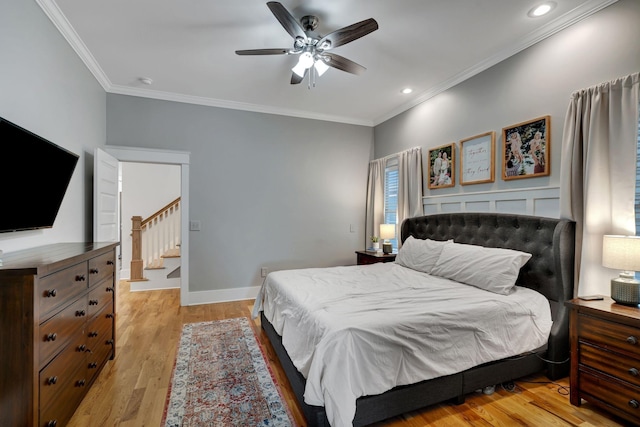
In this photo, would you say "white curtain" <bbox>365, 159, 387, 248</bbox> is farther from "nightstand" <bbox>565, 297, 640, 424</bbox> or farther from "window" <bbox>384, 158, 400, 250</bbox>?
"nightstand" <bbox>565, 297, 640, 424</bbox>

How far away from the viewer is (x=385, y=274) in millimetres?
3162

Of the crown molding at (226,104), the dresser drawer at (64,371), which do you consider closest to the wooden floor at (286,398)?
the dresser drawer at (64,371)

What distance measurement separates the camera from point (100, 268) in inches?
91.6

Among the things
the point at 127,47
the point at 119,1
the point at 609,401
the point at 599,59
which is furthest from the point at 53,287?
the point at 599,59

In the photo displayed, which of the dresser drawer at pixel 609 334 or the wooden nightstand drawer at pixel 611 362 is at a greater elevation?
the dresser drawer at pixel 609 334

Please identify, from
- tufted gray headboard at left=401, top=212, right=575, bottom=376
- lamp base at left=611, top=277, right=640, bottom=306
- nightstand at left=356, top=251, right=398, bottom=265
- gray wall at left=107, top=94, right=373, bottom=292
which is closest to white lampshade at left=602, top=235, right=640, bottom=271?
lamp base at left=611, top=277, right=640, bottom=306

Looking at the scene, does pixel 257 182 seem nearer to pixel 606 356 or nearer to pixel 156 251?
pixel 156 251

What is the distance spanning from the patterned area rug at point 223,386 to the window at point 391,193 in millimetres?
2842

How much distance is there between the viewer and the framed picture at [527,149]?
263 cm

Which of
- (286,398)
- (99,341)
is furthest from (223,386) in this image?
(99,341)

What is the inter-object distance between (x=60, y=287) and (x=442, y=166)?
12.6ft

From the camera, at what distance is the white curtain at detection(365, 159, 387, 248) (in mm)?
4902

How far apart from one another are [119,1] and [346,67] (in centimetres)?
191

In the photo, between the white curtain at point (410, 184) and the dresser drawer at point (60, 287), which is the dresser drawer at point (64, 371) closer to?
the dresser drawer at point (60, 287)
